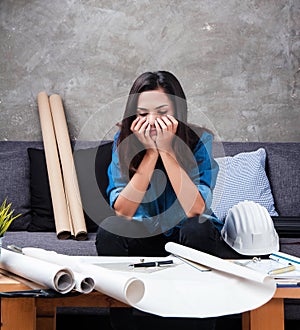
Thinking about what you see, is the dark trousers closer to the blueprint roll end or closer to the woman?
the woman

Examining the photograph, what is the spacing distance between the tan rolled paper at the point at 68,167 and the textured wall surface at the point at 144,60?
0.50 ft

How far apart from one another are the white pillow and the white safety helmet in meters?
1.00

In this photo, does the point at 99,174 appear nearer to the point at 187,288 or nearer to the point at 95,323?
the point at 95,323

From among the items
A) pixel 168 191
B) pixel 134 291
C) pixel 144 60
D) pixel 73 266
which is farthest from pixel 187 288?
pixel 144 60

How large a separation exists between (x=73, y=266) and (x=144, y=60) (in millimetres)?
2105

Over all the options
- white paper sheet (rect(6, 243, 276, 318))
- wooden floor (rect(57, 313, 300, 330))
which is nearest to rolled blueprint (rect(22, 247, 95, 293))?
white paper sheet (rect(6, 243, 276, 318))

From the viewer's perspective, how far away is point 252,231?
1.70 m

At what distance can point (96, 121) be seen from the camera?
3336 mm

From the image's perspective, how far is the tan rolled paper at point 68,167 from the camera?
270cm

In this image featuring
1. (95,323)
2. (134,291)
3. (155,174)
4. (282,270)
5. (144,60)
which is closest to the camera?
(134,291)

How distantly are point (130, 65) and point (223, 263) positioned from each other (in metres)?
2.08

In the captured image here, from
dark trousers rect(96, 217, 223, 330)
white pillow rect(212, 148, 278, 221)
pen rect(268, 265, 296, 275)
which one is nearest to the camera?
pen rect(268, 265, 296, 275)

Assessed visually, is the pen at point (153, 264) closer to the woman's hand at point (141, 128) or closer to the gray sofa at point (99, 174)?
the woman's hand at point (141, 128)

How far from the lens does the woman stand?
1.84 meters
